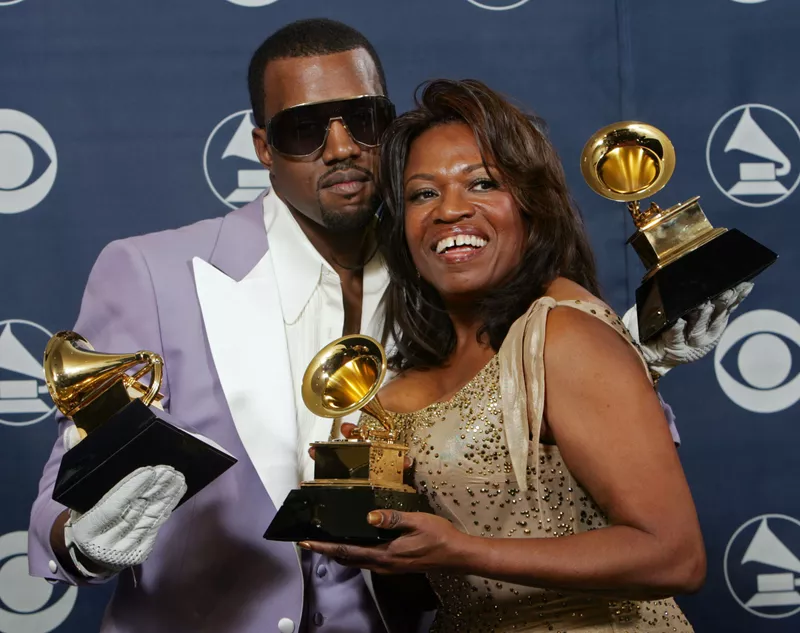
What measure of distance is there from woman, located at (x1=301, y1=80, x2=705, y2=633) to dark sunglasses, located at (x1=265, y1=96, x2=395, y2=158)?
153mm

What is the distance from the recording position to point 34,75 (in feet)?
10.00

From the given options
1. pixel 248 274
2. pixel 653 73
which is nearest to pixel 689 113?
pixel 653 73

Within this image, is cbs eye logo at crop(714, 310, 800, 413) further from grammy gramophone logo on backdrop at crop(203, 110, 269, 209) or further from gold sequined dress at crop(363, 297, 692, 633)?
grammy gramophone logo on backdrop at crop(203, 110, 269, 209)

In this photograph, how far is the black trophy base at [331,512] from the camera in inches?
67.9

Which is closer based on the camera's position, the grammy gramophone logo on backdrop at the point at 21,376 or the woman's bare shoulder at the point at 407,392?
the woman's bare shoulder at the point at 407,392

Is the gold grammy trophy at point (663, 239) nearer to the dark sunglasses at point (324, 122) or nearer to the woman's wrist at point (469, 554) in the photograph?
the dark sunglasses at point (324, 122)

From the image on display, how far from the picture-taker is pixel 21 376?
3029 mm

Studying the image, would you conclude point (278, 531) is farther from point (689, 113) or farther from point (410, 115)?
point (689, 113)

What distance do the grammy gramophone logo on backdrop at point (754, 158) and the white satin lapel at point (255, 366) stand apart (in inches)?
59.8

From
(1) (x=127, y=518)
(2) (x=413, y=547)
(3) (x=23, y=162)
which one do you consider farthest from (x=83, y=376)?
(3) (x=23, y=162)

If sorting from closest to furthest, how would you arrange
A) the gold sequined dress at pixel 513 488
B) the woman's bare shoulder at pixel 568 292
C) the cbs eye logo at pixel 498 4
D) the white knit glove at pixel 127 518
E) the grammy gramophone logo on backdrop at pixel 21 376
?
1. the white knit glove at pixel 127 518
2. the gold sequined dress at pixel 513 488
3. the woman's bare shoulder at pixel 568 292
4. the grammy gramophone logo on backdrop at pixel 21 376
5. the cbs eye logo at pixel 498 4

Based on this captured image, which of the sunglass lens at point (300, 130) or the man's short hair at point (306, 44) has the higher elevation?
the man's short hair at point (306, 44)

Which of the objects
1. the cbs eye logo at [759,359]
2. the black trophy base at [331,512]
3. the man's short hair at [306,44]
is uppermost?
the man's short hair at [306,44]

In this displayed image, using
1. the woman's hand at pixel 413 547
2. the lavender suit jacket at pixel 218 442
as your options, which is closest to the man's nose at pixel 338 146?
the lavender suit jacket at pixel 218 442
